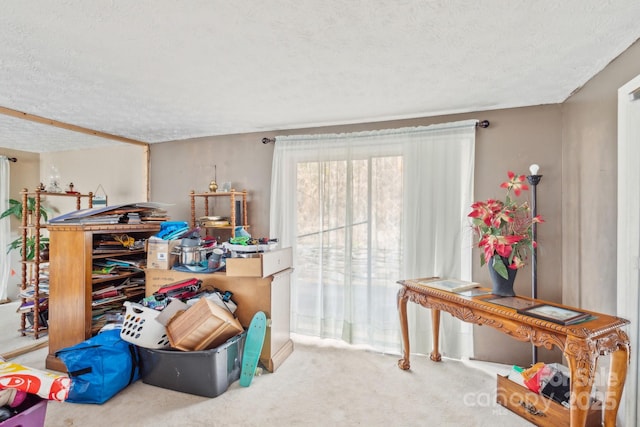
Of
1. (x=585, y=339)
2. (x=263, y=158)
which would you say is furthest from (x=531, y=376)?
(x=263, y=158)

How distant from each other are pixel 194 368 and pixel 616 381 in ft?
8.15

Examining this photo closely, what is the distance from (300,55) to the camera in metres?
1.93

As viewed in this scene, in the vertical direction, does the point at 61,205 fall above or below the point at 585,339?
above

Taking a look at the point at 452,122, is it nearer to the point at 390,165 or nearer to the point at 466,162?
the point at 466,162

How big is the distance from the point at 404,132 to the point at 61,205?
4850 millimetres

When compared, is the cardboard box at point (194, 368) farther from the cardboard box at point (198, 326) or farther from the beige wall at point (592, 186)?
the beige wall at point (592, 186)

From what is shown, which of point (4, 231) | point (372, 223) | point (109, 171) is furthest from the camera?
point (4, 231)

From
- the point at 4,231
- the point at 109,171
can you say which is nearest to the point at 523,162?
the point at 109,171

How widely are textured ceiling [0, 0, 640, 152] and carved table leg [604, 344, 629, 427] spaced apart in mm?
1622

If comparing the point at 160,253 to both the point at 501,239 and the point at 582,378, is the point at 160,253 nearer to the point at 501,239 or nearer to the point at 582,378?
the point at 501,239

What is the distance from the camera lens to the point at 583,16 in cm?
152

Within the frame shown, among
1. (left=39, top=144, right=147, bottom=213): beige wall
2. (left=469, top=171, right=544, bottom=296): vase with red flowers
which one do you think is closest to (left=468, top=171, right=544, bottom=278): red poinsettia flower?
(left=469, top=171, right=544, bottom=296): vase with red flowers

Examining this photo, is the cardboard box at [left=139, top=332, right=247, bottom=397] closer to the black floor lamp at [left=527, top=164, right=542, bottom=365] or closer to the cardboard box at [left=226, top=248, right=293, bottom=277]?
the cardboard box at [left=226, top=248, right=293, bottom=277]

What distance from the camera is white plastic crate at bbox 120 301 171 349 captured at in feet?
7.77
